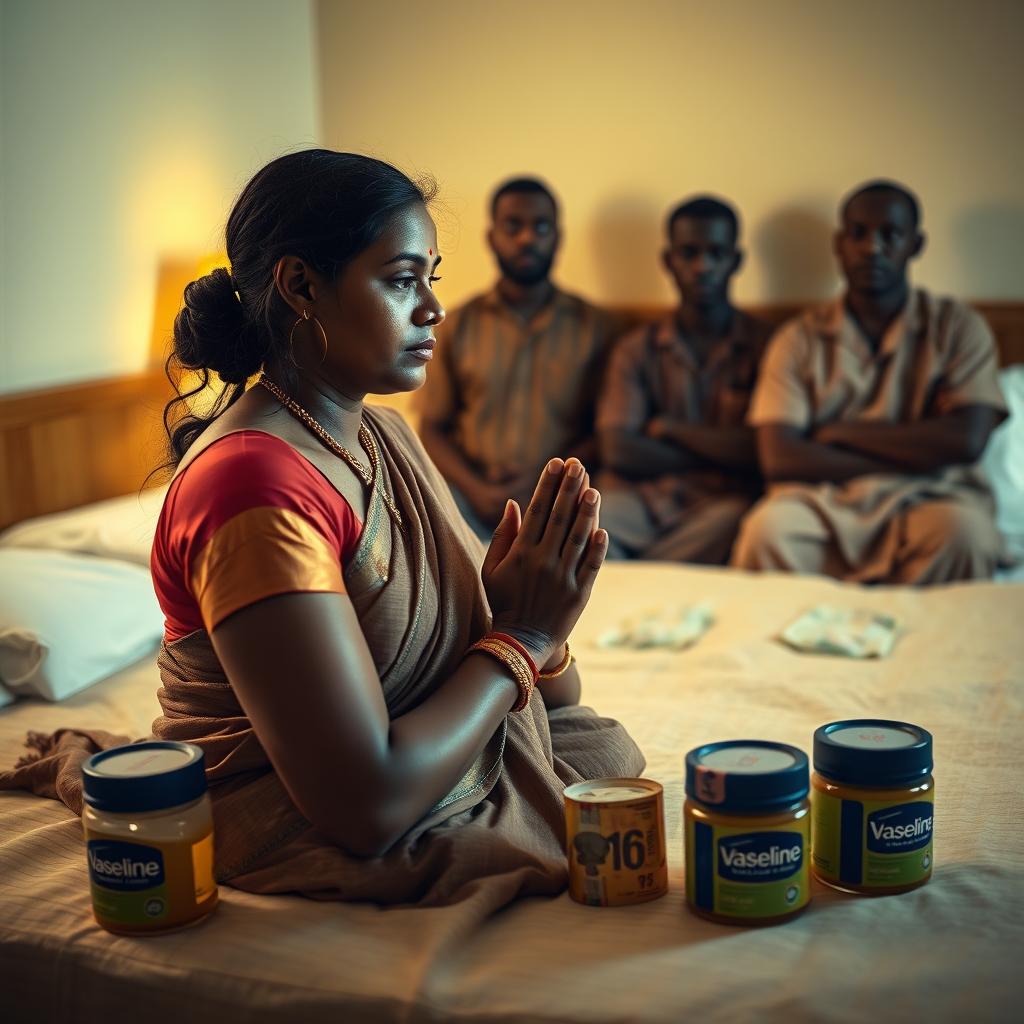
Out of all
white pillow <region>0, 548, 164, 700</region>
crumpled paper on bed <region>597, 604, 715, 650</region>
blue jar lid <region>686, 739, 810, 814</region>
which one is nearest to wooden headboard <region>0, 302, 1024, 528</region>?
white pillow <region>0, 548, 164, 700</region>

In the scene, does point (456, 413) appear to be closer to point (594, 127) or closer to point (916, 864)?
point (594, 127)

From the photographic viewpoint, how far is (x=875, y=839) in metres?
1.18

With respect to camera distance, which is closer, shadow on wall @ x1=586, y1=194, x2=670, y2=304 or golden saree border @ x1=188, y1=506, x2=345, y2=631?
golden saree border @ x1=188, y1=506, x2=345, y2=631

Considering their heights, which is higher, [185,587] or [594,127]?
[594,127]

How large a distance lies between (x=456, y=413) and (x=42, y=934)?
265 centimetres

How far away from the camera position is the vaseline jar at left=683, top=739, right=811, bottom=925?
3.58ft

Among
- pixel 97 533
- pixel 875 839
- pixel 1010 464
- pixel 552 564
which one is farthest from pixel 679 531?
pixel 875 839

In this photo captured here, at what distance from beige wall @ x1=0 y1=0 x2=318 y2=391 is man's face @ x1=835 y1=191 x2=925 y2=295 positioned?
1449mm

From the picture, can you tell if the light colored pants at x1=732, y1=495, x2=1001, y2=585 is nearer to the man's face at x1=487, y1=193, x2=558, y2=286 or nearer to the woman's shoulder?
the man's face at x1=487, y1=193, x2=558, y2=286

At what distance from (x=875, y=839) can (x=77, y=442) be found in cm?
225

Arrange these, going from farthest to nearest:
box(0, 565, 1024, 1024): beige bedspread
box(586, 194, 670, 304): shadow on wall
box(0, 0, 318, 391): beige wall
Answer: box(586, 194, 670, 304): shadow on wall → box(0, 0, 318, 391): beige wall → box(0, 565, 1024, 1024): beige bedspread

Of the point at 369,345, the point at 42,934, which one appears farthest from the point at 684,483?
the point at 42,934

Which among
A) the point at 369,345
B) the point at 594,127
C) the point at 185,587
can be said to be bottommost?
the point at 185,587

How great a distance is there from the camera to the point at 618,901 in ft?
3.93
